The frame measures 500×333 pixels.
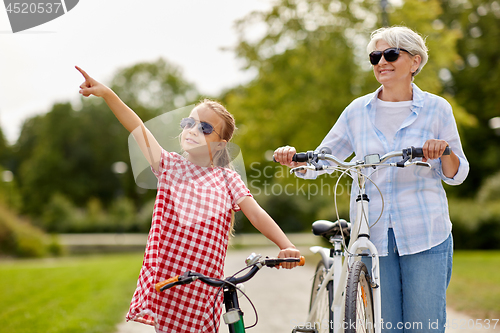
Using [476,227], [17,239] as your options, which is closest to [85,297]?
[476,227]

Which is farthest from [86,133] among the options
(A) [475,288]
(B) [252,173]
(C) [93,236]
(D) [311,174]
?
(D) [311,174]

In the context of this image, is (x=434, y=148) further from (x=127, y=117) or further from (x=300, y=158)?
(x=127, y=117)

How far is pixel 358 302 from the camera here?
2467 millimetres

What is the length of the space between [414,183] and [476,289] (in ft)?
21.6

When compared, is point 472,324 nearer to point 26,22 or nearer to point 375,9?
point 26,22

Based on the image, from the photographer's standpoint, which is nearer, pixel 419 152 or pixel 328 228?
pixel 419 152

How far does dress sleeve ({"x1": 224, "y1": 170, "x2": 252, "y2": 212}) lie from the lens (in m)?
2.39

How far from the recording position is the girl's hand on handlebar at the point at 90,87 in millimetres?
2215

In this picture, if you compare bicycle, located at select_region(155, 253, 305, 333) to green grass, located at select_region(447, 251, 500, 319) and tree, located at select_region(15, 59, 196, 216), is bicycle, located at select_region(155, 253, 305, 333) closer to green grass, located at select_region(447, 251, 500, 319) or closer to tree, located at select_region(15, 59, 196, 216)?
green grass, located at select_region(447, 251, 500, 319)

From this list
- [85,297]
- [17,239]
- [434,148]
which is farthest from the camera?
[17,239]

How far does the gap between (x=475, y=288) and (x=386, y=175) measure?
6.71m

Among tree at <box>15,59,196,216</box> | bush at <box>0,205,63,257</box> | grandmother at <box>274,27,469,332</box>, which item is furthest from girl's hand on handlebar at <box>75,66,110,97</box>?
tree at <box>15,59,196,216</box>

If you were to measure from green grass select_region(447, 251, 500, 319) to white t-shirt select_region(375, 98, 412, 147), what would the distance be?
14.6 ft

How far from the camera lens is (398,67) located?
8.88ft
